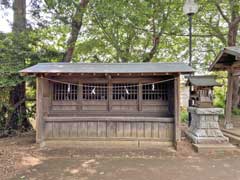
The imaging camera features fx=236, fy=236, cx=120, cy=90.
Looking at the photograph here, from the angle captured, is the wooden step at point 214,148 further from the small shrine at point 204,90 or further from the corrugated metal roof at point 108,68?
the corrugated metal roof at point 108,68

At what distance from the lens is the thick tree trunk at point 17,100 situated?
29.1 ft

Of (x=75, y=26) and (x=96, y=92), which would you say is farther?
(x=75, y=26)

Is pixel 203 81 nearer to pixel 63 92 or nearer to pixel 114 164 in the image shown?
pixel 114 164

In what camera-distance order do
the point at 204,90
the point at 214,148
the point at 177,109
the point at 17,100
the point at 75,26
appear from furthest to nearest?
1. the point at 75,26
2. the point at 17,100
3. the point at 204,90
4. the point at 177,109
5. the point at 214,148

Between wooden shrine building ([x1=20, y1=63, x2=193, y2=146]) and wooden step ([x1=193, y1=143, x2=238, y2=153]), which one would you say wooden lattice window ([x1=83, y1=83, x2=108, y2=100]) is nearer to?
wooden shrine building ([x1=20, y1=63, x2=193, y2=146])

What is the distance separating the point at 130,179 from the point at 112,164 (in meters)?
1.05

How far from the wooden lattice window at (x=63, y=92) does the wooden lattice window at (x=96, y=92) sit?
0.31 metres

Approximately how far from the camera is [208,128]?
6.88m

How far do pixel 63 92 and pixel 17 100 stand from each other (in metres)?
2.65

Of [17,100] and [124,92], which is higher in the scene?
[124,92]

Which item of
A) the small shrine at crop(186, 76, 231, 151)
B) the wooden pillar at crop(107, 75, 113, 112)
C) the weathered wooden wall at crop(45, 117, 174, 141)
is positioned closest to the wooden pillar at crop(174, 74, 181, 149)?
the weathered wooden wall at crop(45, 117, 174, 141)

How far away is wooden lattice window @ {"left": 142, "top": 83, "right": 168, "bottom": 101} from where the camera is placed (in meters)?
7.43

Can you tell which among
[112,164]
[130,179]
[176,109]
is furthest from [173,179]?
[176,109]

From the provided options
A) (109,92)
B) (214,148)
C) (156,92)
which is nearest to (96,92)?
(109,92)
